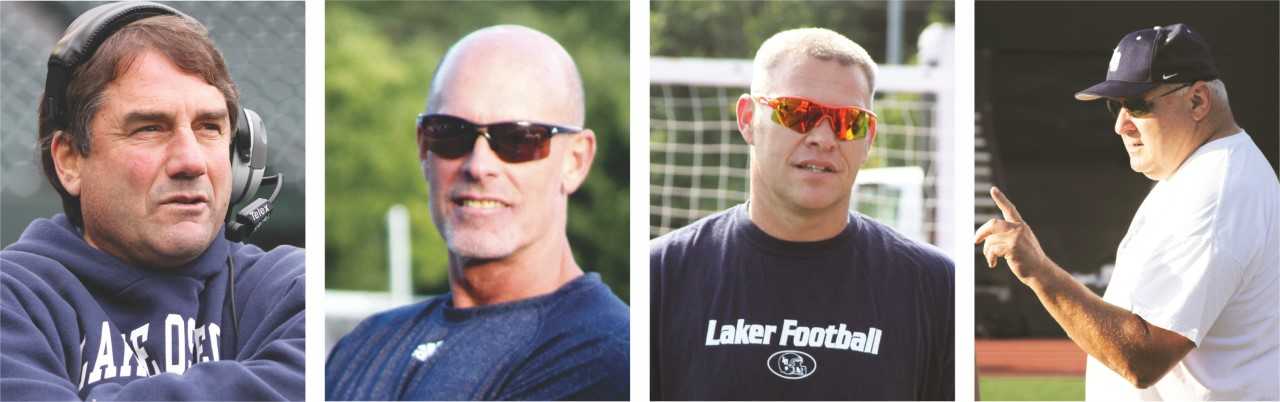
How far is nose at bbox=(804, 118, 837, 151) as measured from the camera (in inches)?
160

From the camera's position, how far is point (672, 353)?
4.13 metres

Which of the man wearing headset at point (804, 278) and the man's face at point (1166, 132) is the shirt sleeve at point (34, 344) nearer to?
the man wearing headset at point (804, 278)

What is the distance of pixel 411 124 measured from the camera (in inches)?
171

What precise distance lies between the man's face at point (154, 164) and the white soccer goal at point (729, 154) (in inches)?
48.5

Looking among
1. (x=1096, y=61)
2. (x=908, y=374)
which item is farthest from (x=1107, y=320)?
(x=1096, y=61)

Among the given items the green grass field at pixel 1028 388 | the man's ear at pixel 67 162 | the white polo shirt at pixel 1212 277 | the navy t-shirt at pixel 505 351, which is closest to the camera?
the white polo shirt at pixel 1212 277

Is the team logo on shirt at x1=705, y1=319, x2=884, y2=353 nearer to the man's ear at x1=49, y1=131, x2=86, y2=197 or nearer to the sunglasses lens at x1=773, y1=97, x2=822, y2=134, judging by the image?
the sunglasses lens at x1=773, y1=97, x2=822, y2=134

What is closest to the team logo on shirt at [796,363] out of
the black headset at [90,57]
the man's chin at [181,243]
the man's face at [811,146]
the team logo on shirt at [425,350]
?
the man's face at [811,146]

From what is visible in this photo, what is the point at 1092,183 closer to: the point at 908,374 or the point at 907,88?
the point at 907,88

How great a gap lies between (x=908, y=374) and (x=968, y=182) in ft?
1.87

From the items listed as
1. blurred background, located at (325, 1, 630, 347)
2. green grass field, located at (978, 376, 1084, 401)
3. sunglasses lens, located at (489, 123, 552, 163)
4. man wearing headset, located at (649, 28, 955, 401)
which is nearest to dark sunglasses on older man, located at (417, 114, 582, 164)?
sunglasses lens, located at (489, 123, 552, 163)

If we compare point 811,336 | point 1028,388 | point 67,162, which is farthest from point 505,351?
point 1028,388

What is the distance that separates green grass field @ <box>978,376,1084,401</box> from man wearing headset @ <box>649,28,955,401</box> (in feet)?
3.85

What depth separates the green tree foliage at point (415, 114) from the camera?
13.6 feet
